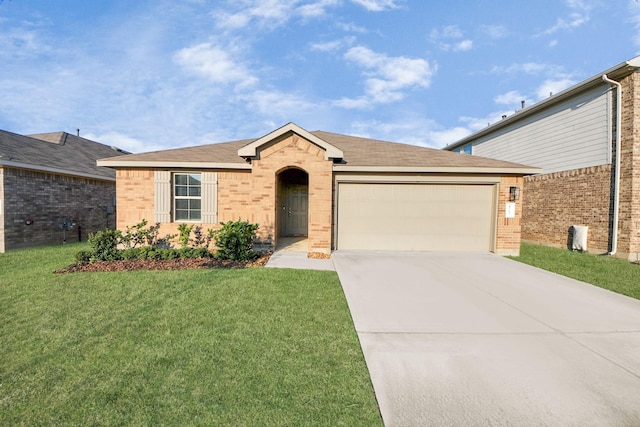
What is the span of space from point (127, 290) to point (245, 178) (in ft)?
15.0

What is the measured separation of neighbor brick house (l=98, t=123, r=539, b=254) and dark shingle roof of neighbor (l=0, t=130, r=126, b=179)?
409cm

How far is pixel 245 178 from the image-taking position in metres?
8.60

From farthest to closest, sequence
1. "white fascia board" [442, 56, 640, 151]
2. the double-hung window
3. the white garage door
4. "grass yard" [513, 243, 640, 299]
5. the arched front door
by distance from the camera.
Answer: the arched front door → the white garage door → the double-hung window → "white fascia board" [442, 56, 640, 151] → "grass yard" [513, 243, 640, 299]

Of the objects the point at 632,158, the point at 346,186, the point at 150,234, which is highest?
the point at 632,158

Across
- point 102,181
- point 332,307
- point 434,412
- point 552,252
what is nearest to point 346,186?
point 332,307

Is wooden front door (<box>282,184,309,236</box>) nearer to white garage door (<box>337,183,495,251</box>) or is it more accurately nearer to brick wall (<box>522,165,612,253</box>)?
white garage door (<box>337,183,495,251</box>)

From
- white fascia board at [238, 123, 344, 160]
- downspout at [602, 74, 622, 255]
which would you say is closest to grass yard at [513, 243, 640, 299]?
downspout at [602, 74, 622, 255]

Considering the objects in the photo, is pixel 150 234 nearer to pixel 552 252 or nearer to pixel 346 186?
pixel 346 186

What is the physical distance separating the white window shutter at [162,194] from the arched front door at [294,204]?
4352 millimetres

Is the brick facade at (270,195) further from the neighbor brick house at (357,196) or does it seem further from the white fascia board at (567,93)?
the white fascia board at (567,93)

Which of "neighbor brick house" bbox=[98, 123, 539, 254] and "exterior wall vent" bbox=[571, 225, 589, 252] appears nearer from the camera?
"neighbor brick house" bbox=[98, 123, 539, 254]

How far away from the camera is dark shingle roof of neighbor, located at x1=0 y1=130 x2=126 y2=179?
951cm

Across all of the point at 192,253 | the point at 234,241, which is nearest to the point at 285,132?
the point at 234,241

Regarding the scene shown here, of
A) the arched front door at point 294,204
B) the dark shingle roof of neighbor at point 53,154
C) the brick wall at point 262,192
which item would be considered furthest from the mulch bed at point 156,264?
the dark shingle roof of neighbor at point 53,154
